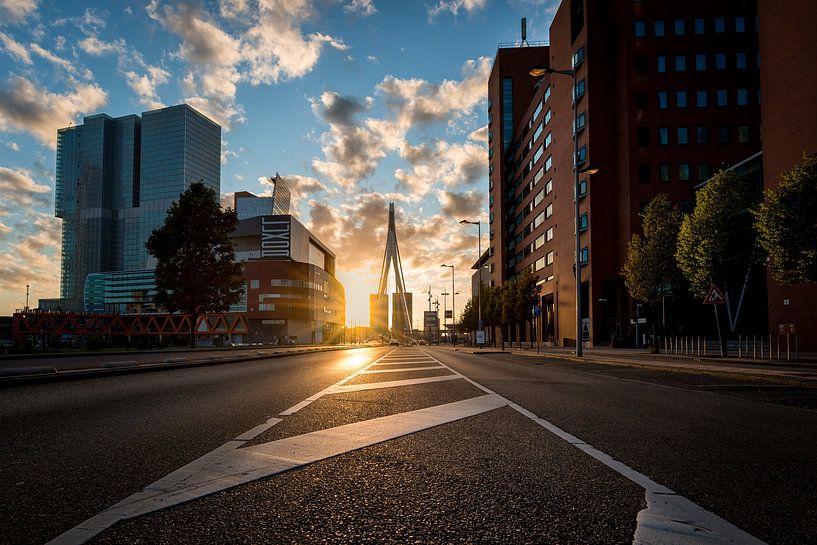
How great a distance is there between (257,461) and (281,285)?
443ft

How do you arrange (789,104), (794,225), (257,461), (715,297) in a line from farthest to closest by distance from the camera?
(789,104), (715,297), (794,225), (257,461)

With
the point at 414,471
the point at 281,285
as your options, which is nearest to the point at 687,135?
the point at 414,471

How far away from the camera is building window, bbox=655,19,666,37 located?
49156 millimetres

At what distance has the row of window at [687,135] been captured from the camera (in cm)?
4778

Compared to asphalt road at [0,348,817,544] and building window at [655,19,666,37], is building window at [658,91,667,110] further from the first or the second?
asphalt road at [0,348,817,544]

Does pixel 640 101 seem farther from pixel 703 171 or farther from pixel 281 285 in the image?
pixel 281 285

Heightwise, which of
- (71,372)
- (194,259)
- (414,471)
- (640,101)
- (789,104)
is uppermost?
(640,101)

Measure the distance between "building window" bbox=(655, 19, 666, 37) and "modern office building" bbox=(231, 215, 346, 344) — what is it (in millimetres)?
90007

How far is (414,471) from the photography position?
3.41 m

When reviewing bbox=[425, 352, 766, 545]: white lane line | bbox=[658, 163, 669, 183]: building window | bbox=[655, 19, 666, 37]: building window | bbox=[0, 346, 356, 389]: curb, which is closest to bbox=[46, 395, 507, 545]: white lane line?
bbox=[425, 352, 766, 545]: white lane line

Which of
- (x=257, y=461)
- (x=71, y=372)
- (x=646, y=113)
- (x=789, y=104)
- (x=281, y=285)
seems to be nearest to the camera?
(x=257, y=461)

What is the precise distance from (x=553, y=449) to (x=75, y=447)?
3.68 meters

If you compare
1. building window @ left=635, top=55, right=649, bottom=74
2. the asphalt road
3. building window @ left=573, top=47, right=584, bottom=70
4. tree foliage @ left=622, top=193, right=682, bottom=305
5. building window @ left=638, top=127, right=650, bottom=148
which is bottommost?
the asphalt road

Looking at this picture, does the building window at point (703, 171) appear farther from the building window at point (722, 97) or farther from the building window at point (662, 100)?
the building window at point (662, 100)
